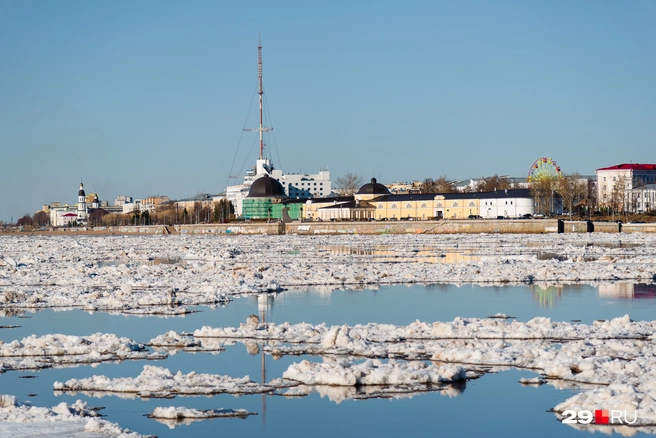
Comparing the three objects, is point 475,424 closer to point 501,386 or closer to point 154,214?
point 501,386

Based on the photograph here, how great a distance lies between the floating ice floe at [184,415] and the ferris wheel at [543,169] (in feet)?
328

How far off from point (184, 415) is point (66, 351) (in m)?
4.31

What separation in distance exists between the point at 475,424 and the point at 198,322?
322 inches

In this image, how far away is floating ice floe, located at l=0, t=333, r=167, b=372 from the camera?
12.1m

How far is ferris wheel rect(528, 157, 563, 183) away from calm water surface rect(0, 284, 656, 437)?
292 ft

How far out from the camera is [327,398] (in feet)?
32.5

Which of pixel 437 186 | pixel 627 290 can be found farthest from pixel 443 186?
pixel 627 290

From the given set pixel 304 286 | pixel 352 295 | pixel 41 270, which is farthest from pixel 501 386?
pixel 41 270

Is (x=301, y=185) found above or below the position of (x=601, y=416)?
above

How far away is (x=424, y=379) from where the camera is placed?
10.5 metres
